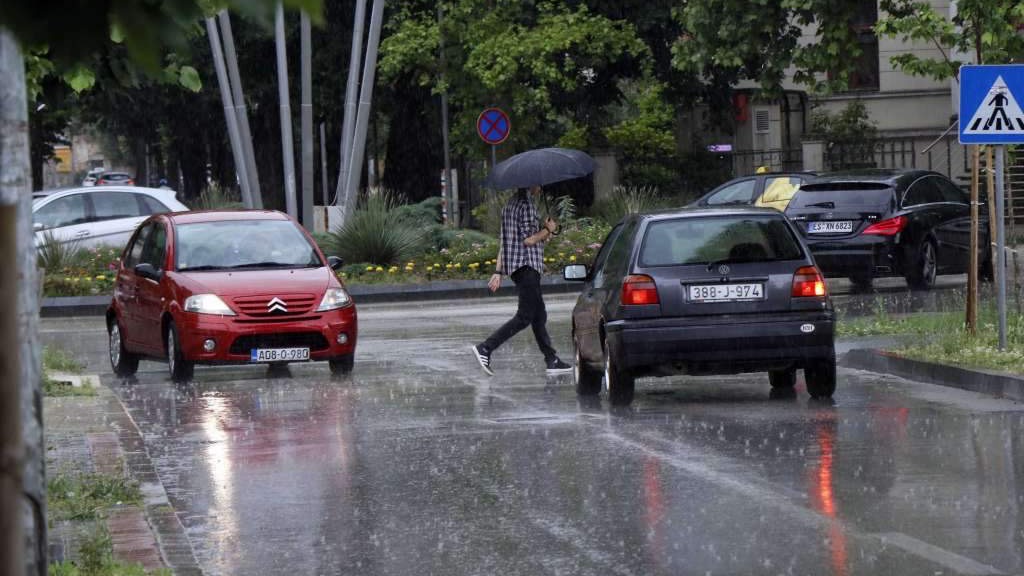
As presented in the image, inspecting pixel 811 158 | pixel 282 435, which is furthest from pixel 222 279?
pixel 811 158

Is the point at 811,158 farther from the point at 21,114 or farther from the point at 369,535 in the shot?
the point at 21,114

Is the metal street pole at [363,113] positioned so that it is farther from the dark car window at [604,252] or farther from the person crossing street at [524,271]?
the dark car window at [604,252]

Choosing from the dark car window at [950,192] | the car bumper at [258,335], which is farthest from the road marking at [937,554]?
the dark car window at [950,192]

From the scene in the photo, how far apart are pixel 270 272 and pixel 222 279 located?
0.45 meters

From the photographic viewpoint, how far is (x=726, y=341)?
12.7m

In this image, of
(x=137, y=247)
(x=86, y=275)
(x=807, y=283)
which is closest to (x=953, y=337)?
(x=807, y=283)

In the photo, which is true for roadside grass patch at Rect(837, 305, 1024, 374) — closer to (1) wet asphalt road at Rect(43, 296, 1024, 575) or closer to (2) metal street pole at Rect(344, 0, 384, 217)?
(1) wet asphalt road at Rect(43, 296, 1024, 575)

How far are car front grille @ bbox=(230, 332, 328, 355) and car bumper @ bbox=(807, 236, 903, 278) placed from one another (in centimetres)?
963

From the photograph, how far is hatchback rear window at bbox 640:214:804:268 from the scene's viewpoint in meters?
13.1

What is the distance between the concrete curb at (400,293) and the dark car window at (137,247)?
9.11 metres

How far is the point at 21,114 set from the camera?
5.14 metres

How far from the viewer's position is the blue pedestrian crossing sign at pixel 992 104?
48.6 feet

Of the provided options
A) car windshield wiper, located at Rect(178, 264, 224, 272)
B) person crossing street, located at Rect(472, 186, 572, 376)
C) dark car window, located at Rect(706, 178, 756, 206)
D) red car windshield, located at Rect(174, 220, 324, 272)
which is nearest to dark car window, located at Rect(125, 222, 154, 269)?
red car windshield, located at Rect(174, 220, 324, 272)

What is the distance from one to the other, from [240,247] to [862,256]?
9.75 m
